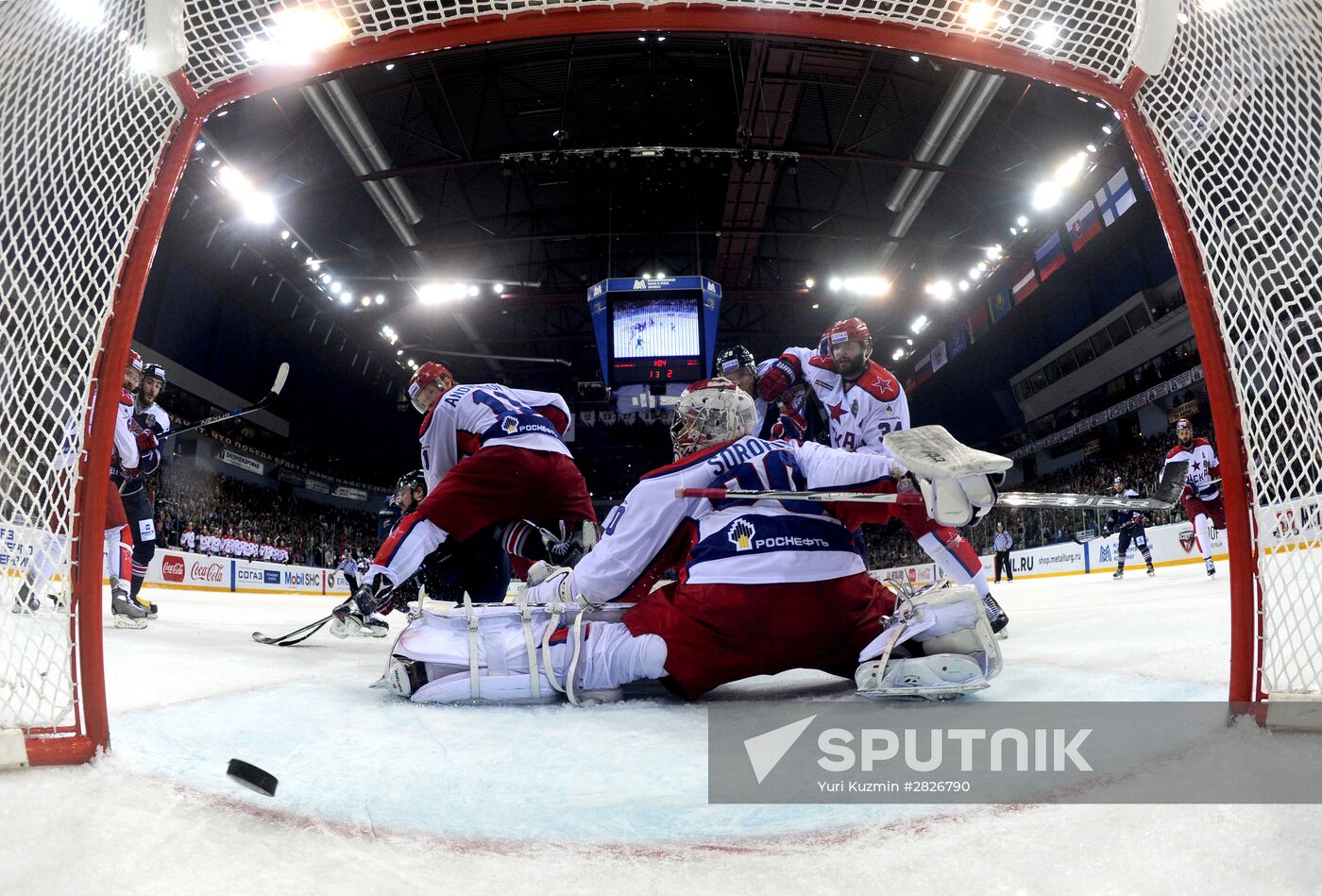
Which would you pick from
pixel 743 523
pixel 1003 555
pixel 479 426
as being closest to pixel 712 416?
pixel 743 523

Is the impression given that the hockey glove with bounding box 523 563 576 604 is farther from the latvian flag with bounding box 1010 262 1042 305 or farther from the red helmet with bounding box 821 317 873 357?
the latvian flag with bounding box 1010 262 1042 305

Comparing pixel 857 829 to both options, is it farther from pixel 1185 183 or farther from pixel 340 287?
pixel 340 287

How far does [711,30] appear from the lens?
160 cm

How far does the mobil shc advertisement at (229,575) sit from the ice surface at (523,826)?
7423 millimetres

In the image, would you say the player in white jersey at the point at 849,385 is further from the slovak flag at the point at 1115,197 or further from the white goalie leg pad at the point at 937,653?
the slovak flag at the point at 1115,197

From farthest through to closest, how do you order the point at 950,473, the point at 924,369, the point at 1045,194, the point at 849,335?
the point at 924,369 < the point at 1045,194 < the point at 849,335 < the point at 950,473

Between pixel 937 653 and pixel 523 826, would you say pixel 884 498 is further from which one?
pixel 523 826

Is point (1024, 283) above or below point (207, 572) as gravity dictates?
above

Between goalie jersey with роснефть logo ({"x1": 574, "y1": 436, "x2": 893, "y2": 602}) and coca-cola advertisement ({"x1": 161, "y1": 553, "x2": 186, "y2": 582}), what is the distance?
33.3 feet

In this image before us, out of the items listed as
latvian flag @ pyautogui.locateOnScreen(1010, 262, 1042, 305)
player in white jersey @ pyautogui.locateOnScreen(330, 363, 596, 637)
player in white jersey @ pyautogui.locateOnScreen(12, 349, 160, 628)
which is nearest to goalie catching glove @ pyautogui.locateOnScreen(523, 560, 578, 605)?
player in white jersey @ pyautogui.locateOnScreen(330, 363, 596, 637)

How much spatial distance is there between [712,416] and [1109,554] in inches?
436

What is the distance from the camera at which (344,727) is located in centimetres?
177

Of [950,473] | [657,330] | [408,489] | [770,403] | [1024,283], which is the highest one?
[1024,283]

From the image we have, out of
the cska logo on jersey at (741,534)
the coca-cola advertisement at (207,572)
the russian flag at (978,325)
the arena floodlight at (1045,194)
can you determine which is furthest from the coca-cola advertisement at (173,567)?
the russian flag at (978,325)
